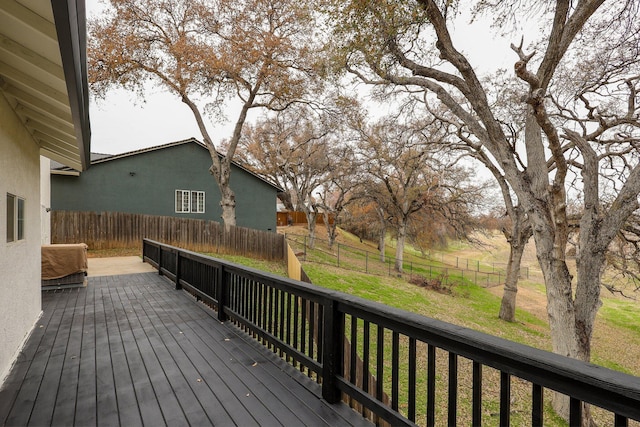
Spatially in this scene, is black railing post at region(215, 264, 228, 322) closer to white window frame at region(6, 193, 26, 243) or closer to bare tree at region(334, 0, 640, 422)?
white window frame at region(6, 193, 26, 243)

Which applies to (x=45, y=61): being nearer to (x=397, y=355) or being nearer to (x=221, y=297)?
(x=397, y=355)

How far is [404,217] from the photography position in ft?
58.3

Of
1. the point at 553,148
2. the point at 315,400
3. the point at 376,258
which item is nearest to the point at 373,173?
the point at 376,258

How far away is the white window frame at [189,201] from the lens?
1661 centimetres

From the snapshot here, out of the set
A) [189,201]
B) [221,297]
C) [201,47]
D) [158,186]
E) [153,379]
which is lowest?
[153,379]

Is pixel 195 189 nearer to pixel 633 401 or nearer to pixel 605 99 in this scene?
pixel 605 99

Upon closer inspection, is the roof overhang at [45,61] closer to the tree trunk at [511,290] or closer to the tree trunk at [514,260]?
the tree trunk at [514,260]

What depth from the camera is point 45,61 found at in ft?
6.79

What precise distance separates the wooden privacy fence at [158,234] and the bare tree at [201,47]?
5348 millimetres

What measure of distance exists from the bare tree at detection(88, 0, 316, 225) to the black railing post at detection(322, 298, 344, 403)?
→ 1223cm

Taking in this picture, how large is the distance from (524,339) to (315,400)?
10.4m

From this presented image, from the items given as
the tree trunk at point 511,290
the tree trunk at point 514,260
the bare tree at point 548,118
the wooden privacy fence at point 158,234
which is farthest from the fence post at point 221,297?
the tree trunk at point 511,290

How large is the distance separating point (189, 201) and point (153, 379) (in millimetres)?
15392

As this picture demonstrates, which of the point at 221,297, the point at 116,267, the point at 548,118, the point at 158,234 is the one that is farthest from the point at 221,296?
the point at 158,234
